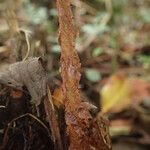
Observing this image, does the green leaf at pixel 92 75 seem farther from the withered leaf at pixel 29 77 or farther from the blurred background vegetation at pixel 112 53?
the withered leaf at pixel 29 77

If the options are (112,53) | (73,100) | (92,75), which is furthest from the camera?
(112,53)

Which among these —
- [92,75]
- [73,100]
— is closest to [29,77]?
[73,100]

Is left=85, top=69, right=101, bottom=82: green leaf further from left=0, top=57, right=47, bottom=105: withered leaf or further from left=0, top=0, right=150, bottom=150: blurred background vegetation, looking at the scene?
left=0, top=57, right=47, bottom=105: withered leaf

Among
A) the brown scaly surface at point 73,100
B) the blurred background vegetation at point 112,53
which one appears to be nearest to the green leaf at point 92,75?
the blurred background vegetation at point 112,53

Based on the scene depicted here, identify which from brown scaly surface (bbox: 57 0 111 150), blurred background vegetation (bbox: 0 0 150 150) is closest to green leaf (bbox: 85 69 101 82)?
blurred background vegetation (bbox: 0 0 150 150)

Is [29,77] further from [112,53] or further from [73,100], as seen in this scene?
[112,53]

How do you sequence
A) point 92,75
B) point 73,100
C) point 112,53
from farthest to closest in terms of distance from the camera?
point 112,53 < point 92,75 < point 73,100

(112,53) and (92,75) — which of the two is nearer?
(92,75)
